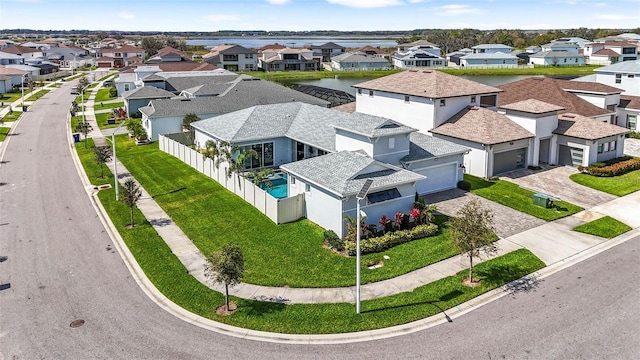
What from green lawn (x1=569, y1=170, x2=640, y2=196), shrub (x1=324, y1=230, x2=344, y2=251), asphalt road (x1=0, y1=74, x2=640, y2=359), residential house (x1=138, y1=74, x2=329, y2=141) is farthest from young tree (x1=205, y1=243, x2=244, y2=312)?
residential house (x1=138, y1=74, x2=329, y2=141)

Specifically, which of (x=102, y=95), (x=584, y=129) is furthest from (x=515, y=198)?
(x=102, y=95)

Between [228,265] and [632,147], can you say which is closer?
[228,265]

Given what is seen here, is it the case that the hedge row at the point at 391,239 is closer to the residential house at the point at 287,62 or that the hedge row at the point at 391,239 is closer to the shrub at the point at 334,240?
the shrub at the point at 334,240

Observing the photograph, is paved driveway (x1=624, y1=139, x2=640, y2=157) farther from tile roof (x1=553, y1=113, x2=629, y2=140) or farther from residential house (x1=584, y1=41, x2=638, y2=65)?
residential house (x1=584, y1=41, x2=638, y2=65)

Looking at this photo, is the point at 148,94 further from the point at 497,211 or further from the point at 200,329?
the point at 200,329

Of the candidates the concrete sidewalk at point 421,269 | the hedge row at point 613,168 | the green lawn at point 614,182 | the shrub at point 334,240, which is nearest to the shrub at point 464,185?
the concrete sidewalk at point 421,269

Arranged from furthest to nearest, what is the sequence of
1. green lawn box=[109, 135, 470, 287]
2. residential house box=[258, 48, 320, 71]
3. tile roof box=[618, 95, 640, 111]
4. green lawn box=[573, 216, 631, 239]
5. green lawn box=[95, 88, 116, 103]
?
residential house box=[258, 48, 320, 71]
green lawn box=[95, 88, 116, 103]
tile roof box=[618, 95, 640, 111]
green lawn box=[573, 216, 631, 239]
green lawn box=[109, 135, 470, 287]

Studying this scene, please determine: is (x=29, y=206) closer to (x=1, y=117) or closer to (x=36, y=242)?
(x=36, y=242)
